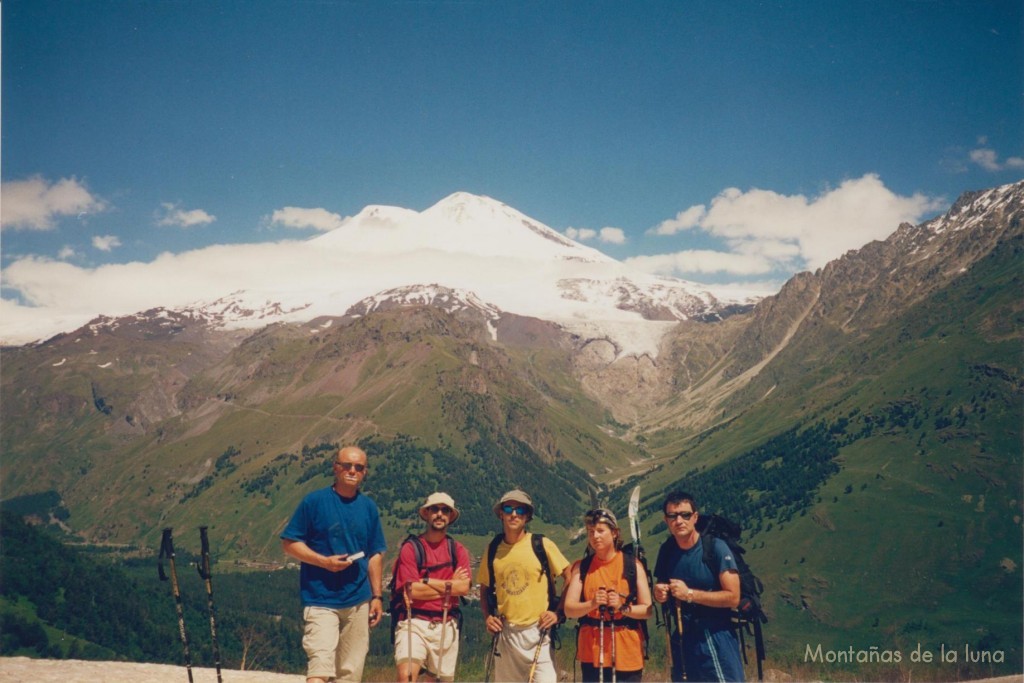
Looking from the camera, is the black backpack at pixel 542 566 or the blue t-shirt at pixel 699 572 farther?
the black backpack at pixel 542 566

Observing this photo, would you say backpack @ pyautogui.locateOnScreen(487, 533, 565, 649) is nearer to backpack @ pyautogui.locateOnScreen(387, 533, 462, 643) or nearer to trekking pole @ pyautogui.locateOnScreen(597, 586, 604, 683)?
backpack @ pyautogui.locateOnScreen(387, 533, 462, 643)

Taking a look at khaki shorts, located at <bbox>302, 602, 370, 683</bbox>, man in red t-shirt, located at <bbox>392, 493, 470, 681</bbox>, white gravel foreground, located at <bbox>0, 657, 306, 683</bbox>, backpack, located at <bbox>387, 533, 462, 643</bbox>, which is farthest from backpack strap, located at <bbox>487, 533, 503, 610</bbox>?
white gravel foreground, located at <bbox>0, 657, 306, 683</bbox>

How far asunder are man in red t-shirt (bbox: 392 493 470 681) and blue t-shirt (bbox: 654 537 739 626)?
3.44 meters

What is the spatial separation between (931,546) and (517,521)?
213042mm

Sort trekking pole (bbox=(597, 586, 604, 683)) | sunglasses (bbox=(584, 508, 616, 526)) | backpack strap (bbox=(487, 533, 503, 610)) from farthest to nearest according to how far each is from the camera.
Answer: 1. backpack strap (bbox=(487, 533, 503, 610))
2. trekking pole (bbox=(597, 586, 604, 683))
3. sunglasses (bbox=(584, 508, 616, 526))

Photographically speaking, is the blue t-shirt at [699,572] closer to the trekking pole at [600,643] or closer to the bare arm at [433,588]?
the trekking pole at [600,643]

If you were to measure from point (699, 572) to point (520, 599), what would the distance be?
10.1 ft

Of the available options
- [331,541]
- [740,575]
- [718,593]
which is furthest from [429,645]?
[740,575]

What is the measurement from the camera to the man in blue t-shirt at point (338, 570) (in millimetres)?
12359

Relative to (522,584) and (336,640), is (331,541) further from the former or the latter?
(522,584)

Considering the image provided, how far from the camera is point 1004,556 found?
598ft

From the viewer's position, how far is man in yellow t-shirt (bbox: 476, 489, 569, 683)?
1293 cm

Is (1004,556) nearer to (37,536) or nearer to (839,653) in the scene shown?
(839,653)

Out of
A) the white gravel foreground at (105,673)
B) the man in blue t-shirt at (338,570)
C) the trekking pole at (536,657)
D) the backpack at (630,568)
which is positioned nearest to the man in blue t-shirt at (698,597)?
the backpack at (630,568)
